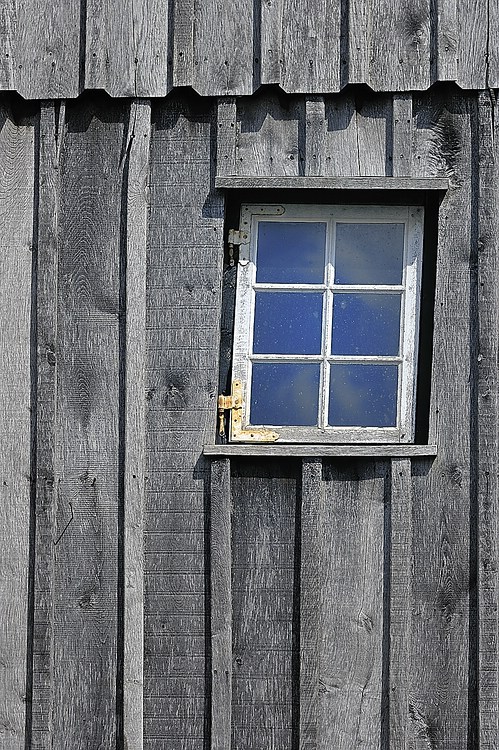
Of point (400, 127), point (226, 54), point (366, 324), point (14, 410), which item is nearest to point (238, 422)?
point (366, 324)

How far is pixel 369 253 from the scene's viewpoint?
→ 165 inches

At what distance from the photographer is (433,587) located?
4.07 metres

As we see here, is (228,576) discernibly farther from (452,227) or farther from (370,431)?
(452,227)

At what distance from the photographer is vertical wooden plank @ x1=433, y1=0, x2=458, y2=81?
4.08 m

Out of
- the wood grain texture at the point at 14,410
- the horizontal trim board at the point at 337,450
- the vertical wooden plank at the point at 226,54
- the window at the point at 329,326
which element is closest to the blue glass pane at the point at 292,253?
the window at the point at 329,326

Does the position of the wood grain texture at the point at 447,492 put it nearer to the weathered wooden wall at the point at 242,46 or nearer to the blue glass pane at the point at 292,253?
the weathered wooden wall at the point at 242,46

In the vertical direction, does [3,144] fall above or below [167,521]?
above

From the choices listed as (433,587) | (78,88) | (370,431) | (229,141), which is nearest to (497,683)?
(433,587)

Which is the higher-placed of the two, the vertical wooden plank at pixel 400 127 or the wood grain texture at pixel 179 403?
the vertical wooden plank at pixel 400 127

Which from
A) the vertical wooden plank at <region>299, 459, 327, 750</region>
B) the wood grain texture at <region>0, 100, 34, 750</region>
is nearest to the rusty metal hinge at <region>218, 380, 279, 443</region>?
the vertical wooden plank at <region>299, 459, 327, 750</region>

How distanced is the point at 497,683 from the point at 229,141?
2.52 meters

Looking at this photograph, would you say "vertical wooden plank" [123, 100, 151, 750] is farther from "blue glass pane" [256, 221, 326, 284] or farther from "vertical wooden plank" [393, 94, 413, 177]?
"vertical wooden plank" [393, 94, 413, 177]

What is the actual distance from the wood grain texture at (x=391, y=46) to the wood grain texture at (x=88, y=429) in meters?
1.06

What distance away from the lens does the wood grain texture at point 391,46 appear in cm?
409
